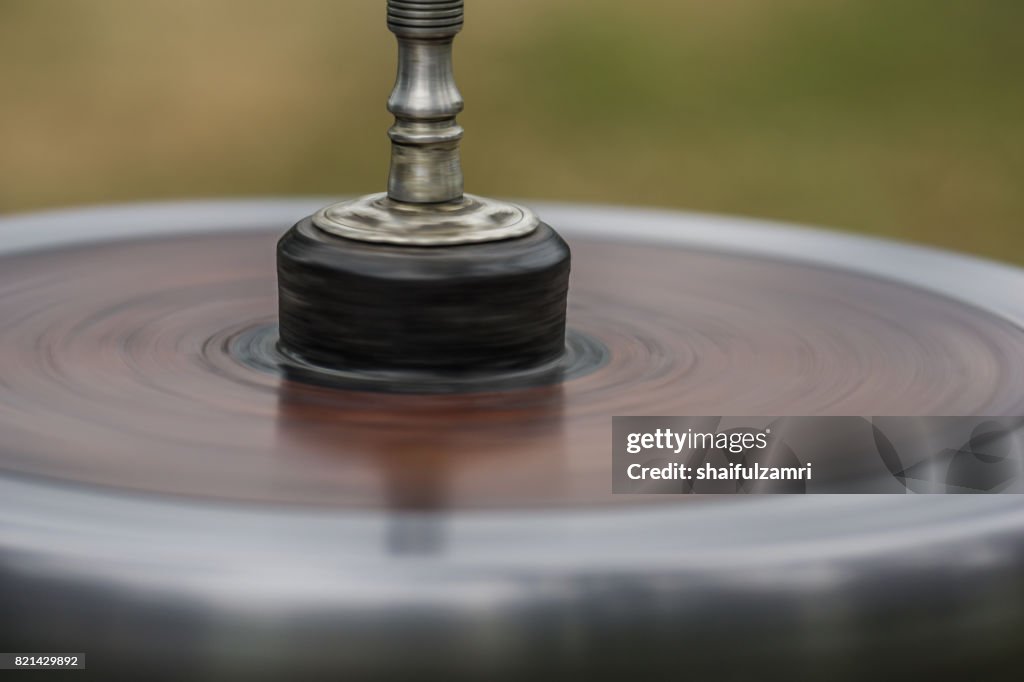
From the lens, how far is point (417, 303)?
3.09 feet

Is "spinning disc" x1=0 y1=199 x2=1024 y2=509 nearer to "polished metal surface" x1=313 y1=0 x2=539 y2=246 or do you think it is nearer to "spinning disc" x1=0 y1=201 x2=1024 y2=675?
"spinning disc" x1=0 y1=201 x2=1024 y2=675

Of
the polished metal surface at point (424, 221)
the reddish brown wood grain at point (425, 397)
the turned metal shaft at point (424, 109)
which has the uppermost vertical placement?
the turned metal shaft at point (424, 109)

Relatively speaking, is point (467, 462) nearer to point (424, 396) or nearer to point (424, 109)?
point (424, 396)

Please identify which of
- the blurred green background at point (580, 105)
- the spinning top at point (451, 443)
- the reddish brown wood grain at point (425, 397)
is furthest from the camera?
the blurred green background at point (580, 105)

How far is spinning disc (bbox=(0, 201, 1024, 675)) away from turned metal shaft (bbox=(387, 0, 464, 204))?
0.15m

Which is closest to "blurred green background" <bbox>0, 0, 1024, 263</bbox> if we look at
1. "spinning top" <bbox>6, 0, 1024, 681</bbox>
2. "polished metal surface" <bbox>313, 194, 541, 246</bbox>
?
"spinning top" <bbox>6, 0, 1024, 681</bbox>

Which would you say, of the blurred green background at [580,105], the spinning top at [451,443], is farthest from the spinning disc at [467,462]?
the blurred green background at [580,105]

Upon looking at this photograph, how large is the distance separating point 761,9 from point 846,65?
0.28m

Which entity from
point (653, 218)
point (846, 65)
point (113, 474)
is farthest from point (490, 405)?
point (846, 65)

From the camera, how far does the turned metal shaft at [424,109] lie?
1.00m

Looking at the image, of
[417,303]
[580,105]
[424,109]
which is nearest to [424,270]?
[417,303]

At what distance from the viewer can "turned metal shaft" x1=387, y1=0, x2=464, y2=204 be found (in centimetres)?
100

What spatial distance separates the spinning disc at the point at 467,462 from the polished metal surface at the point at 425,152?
0.11 metres

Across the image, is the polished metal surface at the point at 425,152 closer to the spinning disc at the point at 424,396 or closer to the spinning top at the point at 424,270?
the spinning top at the point at 424,270
